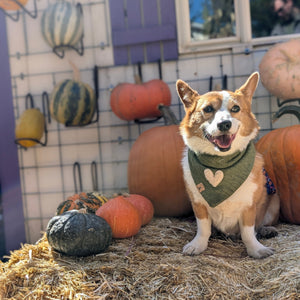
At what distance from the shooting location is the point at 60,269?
65.8 inches

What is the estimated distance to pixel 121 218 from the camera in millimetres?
2045

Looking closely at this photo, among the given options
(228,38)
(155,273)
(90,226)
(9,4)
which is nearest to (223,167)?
→ (155,273)

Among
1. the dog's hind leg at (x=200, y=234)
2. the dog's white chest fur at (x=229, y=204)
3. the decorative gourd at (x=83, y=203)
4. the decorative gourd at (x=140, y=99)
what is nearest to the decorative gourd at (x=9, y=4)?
the decorative gourd at (x=140, y=99)

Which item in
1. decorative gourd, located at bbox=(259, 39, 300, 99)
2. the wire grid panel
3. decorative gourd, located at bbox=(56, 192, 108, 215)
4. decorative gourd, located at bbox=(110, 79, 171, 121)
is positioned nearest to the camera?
decorative gourd, located at bbox=(56, 192, 108, 215)

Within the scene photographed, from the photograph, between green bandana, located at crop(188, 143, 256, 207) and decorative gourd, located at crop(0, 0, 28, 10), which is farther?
decorative gourd, located at crop(0, 0, 28, 10)

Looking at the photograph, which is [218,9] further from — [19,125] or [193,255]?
[193,255]

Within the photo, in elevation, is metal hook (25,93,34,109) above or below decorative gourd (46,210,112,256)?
above

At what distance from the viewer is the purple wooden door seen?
10.0ft

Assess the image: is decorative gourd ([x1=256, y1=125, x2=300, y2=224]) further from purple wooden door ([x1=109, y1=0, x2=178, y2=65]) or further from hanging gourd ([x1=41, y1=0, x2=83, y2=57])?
hanging gourd ([x1=41, y1=0, x2=83, y2=57])

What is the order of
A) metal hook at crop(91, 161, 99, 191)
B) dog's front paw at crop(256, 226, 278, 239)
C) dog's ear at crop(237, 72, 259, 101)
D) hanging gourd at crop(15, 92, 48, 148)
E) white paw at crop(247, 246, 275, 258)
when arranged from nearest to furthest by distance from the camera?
1. white paw at crop(247, 246, 275, 258)
2. dog's ear at crop(237, 72, 259, 101)
3. dog's front paw at crop(256, 226, 278, 239)
4. hanging gourd at crop(15, 92, 48, 148)
5. metal hook at crop(91, 161, 99, 191)

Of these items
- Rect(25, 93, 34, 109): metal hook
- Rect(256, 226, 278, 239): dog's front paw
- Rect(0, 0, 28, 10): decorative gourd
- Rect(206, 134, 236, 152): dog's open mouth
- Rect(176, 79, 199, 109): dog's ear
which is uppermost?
Rect(0, 0, 28, 10): decorative gourd

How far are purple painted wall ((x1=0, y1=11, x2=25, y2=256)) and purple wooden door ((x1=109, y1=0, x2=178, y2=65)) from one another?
1.16m

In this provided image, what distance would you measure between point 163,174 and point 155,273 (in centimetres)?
105

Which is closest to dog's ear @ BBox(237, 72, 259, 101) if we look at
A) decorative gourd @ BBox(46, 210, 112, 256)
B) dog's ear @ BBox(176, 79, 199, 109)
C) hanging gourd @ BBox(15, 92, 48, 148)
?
dog's ear @ BBox(176, 79, 199, 109)
